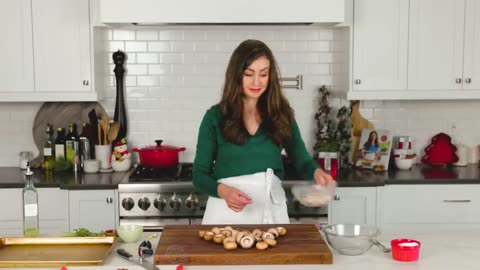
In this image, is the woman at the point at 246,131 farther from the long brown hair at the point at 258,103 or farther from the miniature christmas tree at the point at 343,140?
the miniature christmas tree at the point at 343,140

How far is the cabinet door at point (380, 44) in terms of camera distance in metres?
4.16

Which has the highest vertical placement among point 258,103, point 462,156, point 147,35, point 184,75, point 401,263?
point 147,35

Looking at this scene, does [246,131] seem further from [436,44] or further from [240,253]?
[436,44]

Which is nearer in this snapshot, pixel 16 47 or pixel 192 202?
pixel 192 202

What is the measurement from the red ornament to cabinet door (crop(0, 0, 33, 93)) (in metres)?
2.75

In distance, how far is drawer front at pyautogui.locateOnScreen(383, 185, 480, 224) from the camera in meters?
4.02

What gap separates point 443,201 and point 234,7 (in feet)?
5.72

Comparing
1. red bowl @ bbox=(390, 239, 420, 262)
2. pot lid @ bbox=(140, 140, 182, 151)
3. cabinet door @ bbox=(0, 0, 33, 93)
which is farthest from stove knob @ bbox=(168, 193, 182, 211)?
red bowl @ bbox=(390, 239, 420, 262)

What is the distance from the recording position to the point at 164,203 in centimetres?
391

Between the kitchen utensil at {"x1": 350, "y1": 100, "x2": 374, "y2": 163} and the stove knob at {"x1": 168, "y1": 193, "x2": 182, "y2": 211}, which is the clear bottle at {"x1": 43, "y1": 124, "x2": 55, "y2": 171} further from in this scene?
the kitchen utensil at {"x1": 350, "y1": 100, "x2": 374, "y2": 163}

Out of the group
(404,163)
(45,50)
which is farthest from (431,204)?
(45,50)

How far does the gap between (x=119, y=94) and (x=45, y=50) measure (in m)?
0.60

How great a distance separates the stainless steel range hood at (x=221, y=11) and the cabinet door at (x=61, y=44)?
31cm

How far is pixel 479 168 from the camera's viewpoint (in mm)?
4461
